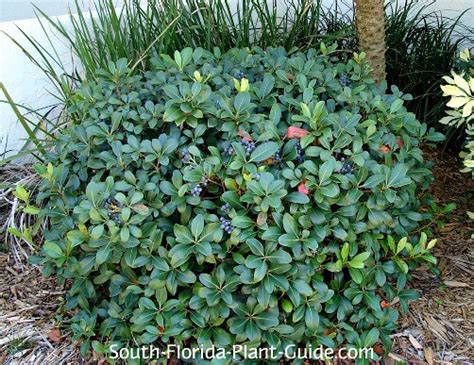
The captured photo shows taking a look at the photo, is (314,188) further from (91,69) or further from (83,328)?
(91,69)

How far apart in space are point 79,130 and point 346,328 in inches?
49.0

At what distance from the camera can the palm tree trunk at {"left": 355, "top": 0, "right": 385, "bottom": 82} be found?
2.75m

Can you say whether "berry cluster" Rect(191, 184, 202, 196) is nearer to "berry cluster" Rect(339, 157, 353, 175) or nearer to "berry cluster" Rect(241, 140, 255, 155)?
"berry cluster" Rect(241, 140, 255, 155)

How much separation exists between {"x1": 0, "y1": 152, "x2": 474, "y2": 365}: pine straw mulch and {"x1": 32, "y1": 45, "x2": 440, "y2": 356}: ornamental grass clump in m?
0.11

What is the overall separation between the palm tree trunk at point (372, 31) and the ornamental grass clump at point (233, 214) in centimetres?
55

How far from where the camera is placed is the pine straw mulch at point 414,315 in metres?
2.23

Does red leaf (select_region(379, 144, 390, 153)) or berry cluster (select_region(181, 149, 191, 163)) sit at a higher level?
berry cluster (select_region(181, 149, 191, 163))

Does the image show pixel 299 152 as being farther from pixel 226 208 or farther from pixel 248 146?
pixel 226 208

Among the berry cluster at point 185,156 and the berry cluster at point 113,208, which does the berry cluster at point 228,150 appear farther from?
the berry cluster at point 113,208

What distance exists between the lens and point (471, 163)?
218 cm

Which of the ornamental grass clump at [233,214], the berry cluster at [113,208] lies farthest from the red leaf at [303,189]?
the berry cluster at [113,208]

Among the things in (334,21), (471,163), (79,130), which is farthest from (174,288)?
(334,21)

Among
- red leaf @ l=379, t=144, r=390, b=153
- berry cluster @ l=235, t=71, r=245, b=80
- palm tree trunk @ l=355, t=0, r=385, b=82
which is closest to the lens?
red leaf @ l=379, t=144, r=390, b=153

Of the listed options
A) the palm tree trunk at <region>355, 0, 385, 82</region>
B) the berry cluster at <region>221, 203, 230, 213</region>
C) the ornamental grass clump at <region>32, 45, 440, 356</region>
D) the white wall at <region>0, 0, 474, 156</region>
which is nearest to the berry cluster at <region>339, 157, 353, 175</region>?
the ornamental grass clump at <region>32, 45, 440, 356</region>
